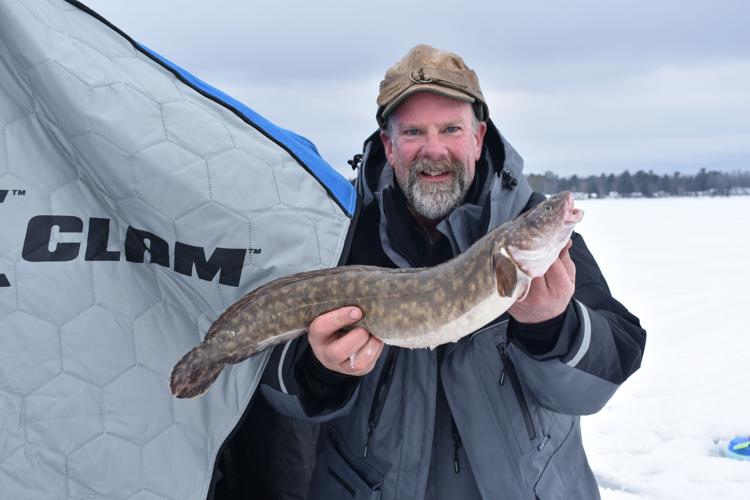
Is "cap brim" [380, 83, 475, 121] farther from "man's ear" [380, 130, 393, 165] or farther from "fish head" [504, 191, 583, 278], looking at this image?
"fish head" [504, 191, 583, 278]

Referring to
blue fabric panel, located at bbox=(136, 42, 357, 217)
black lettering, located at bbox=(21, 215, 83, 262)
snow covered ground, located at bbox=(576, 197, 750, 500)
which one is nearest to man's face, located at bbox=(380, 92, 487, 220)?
blue fabric panel, located at bbox=(136, 42, 357, 217)

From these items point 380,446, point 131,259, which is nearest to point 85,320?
point 131,259

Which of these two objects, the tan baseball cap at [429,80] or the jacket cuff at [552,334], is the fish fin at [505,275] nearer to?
the jacket cuff at [552,334]

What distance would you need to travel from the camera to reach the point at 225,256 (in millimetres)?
2732

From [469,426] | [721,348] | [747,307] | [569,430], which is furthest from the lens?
[747,307]

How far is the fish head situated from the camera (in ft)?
8.03

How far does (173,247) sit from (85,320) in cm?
45

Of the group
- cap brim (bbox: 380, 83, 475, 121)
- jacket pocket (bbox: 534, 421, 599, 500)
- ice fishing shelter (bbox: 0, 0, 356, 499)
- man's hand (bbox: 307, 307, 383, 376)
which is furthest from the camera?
cap brim (bbox: 380, 83, 475, 121)

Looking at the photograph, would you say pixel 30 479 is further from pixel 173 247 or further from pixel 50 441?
pixel 173 247

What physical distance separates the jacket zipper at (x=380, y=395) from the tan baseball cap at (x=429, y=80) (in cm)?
133

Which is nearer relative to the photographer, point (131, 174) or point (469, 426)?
point (131, 174)

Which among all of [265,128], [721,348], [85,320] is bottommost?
[721,348]

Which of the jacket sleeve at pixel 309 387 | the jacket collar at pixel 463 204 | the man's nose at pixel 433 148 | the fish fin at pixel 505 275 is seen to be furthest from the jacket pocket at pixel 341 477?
the man's nose at pixel 433 148

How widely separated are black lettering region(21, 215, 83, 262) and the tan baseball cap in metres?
1.67
